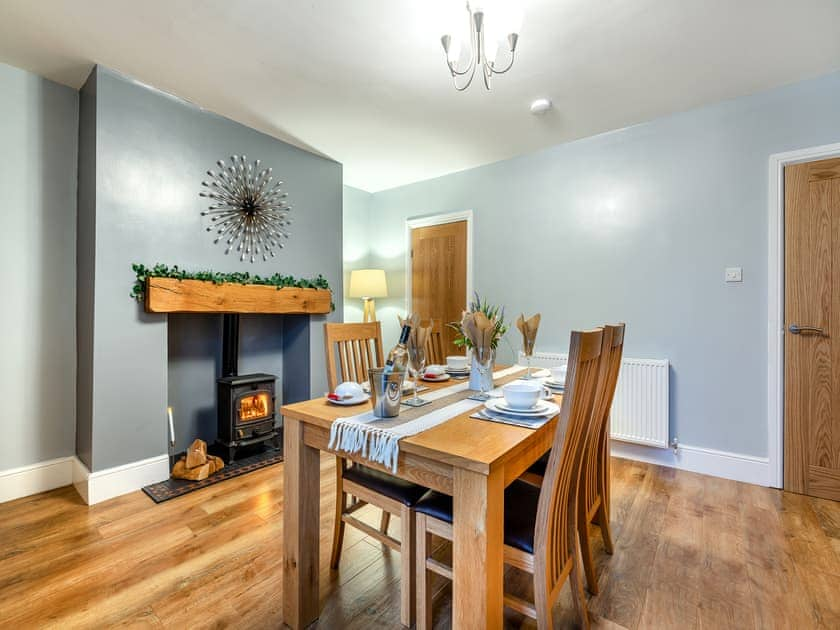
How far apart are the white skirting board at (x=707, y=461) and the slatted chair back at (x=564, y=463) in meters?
1.95

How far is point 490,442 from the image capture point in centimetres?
107

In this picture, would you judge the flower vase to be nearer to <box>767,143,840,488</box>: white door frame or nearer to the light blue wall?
the light blue wall

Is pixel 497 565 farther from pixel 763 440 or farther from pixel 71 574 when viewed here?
pixel 763 440

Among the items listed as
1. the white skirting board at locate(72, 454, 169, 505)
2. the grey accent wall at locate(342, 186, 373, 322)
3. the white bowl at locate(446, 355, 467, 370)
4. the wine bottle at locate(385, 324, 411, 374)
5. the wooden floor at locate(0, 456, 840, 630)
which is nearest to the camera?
the wine bottle at locate(385, 324, 411, 374)

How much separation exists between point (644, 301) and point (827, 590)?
70.9 inches

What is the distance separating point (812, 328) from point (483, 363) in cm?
222

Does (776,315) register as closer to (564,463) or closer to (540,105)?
(540,105)

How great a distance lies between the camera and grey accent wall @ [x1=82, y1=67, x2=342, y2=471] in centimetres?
228

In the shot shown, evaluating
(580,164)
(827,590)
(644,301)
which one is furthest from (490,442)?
(580,164)

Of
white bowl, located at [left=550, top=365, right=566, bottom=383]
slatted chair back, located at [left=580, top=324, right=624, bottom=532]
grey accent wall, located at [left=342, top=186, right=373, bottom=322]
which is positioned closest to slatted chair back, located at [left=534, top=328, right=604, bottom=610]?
slatted chair back, located at [left=580, top=324, right=624, bottom=532]

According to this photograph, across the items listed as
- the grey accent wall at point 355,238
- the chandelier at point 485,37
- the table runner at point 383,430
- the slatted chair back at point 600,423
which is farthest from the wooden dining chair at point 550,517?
the grey accent wall at point 355,238

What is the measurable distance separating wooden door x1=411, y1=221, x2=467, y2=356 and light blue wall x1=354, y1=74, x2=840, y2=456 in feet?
1.55

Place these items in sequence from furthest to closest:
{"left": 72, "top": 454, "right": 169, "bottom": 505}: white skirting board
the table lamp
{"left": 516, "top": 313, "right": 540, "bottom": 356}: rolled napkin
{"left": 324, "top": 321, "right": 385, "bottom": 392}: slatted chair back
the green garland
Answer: the table lamp < the green garland < {"left": 72, "top": 454, "right": 169, "bottom": 505}: white skirting board < {"left": 324, "top": 321, "right": 385, "bottom": 392}: slatted chair back < {"left": 516, "top": 313, "right": 540, "bottom": 356}: rolled napkin

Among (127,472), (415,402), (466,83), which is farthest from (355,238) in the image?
(415,402)
